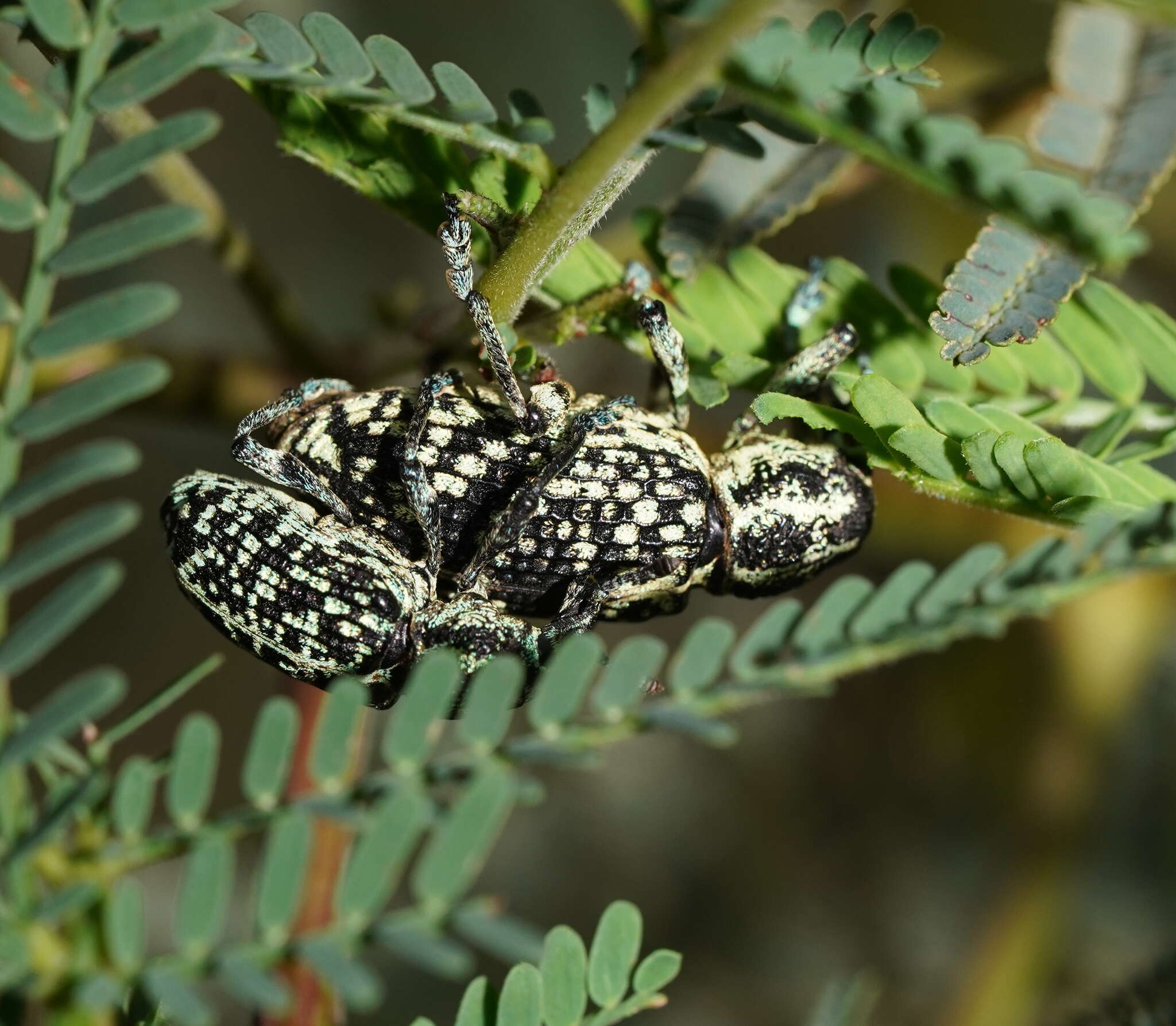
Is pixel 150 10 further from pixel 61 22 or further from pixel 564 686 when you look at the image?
pixel 564 686

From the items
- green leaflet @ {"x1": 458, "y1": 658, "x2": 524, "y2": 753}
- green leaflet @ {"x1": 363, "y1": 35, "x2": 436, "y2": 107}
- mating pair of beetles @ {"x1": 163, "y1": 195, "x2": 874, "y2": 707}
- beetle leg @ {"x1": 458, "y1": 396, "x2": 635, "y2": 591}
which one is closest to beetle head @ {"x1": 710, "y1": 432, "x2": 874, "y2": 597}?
mating pair of beetles @ {"x1": 163, "y1": 195, "x2": 874, "y2": 707}

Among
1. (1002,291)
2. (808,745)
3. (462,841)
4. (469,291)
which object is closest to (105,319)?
(462,841)

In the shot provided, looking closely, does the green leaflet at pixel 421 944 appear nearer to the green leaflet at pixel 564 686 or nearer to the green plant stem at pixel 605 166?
the green leaflet at pixel 564 686

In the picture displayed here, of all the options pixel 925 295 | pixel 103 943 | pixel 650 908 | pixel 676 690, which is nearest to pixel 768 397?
pixel 925 295

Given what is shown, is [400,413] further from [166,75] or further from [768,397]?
[166,75]

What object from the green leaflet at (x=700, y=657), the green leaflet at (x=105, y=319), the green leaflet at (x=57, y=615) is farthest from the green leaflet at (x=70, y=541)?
the green leaflet at (x=700, y=657)

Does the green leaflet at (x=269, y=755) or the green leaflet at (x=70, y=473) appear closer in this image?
the green leaflet at (x=70, y=473)
